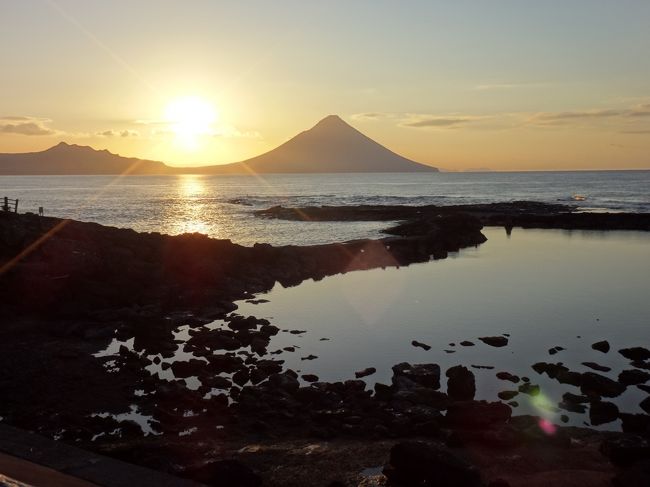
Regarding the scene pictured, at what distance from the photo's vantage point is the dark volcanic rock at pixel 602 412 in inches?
567

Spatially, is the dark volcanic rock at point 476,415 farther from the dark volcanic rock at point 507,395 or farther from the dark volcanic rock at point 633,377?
the dark volcanic rock at point 633,377

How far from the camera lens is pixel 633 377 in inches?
666

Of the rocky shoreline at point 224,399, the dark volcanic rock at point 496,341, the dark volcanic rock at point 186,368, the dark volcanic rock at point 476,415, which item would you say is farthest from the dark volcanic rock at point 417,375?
the dark volcanic rock at point 186,368

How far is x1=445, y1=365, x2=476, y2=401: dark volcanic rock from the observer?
15.8 metres

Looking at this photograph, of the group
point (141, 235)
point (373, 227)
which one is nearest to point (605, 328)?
point (141, 235)

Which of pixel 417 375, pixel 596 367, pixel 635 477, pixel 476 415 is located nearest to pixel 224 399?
pixel 417 375

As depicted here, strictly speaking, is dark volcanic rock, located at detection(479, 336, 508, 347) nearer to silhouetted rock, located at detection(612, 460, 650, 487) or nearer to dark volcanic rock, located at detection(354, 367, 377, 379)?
dark volcanic rock, located at detection(354, 367, 377, 379)

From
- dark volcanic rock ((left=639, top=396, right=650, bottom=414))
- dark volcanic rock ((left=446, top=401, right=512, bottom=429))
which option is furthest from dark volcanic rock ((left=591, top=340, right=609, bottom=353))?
dark volcanic rock ((left=446, top=401, right=512, bottom=429))

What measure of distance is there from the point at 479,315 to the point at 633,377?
28.1 ft

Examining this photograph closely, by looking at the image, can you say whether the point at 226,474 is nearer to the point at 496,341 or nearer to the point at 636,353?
the point at 496,341

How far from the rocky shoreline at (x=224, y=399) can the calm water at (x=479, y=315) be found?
89 centimetres

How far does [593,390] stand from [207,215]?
3271 inches

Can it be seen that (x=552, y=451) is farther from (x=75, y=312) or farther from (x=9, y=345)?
(x=75, y=312)

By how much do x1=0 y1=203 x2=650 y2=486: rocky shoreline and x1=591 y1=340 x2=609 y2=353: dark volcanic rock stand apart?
0.24 feet
